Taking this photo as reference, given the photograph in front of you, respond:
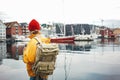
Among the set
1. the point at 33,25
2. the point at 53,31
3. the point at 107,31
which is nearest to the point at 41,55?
the point at 33,25

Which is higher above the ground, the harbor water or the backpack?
the backpack

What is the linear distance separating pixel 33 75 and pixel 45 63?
343 mm

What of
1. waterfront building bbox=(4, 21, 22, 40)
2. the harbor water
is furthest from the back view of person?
waterfront building bbox=(4, 21, 22, 40)

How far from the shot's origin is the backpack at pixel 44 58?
16.1 feet

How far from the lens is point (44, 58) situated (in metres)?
5.00

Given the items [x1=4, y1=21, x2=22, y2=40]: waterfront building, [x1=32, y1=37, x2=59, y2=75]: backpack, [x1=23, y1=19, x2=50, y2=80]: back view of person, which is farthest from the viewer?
[x1=4, y1=21, x2=22, y2=40]: waterfront building

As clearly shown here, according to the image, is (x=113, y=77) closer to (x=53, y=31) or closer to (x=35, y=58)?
(x=35, y=58)

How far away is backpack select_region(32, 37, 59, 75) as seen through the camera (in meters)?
4.91

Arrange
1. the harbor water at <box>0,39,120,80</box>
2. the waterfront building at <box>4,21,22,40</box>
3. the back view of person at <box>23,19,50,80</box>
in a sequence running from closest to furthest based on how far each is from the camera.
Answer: the back view of person at <box>23,19,50,80</box> → the harbor water at <box>0,39,120,80</box> → the waterfront building at <box>4,21,22,40</box>

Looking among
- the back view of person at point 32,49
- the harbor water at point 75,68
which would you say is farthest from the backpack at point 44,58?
the harbor water at point 75,68

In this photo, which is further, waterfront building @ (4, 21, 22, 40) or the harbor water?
waterfront building @ (4, 21, 22, 40)

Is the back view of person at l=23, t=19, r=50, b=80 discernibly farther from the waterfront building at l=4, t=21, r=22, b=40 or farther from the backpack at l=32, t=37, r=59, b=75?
the waterfront building at l=4, t=21, r=22, b=40

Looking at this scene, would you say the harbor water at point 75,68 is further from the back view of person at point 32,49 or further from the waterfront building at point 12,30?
the waterfront building at point 12,30

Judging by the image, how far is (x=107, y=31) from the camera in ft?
528
